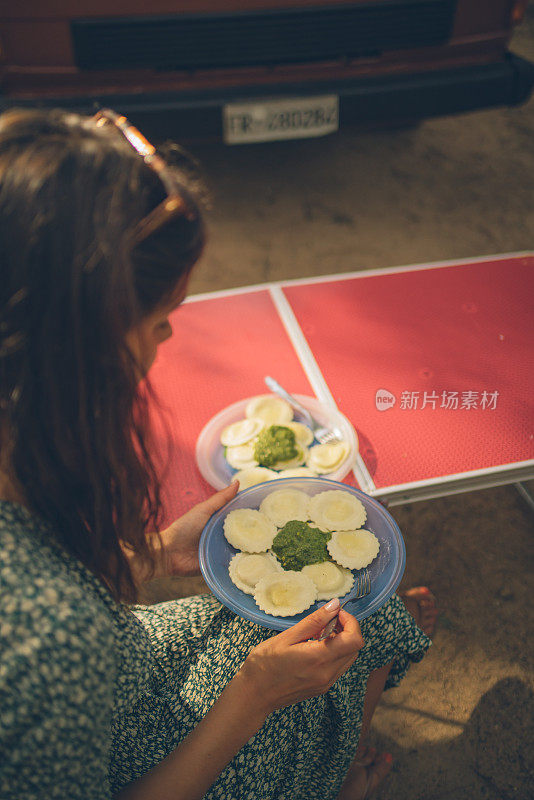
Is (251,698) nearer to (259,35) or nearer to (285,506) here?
(285,506)

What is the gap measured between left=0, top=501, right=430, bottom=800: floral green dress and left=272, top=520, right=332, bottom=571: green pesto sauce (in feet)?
0.48

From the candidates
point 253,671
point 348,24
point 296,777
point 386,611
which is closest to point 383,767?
point 296,777

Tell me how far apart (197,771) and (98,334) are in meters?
0.71

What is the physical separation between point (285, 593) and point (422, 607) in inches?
34.7

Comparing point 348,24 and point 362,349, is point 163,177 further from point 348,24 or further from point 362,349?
point 348,24

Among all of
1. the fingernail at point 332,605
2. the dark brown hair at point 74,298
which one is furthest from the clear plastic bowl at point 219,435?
the dark brown hair at point 74,298

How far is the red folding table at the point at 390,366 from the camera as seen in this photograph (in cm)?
146

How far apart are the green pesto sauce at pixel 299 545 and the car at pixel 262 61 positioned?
6.99ft

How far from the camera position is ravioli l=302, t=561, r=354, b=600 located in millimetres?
1208

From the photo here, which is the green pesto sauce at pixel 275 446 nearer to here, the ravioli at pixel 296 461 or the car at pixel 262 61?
the ravioli at pixel 296 461

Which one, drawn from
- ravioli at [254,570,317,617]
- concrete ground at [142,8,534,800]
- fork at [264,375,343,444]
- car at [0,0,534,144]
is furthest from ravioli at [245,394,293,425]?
car at [0,0,534,144]

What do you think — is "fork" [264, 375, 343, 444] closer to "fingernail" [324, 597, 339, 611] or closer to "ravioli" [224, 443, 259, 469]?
"ravioli" [224, 443, 259, 469]

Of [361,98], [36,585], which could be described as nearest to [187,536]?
[36,585]

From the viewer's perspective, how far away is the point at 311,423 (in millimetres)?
1530
